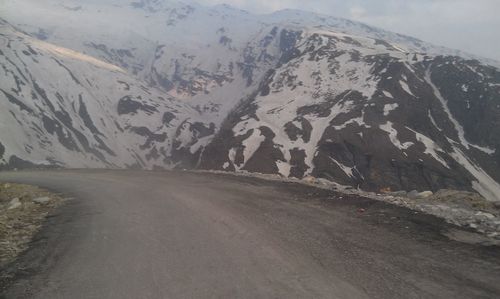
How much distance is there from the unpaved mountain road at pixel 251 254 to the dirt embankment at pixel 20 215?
458 mm

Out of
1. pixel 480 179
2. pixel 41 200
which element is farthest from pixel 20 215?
pixel 480 179

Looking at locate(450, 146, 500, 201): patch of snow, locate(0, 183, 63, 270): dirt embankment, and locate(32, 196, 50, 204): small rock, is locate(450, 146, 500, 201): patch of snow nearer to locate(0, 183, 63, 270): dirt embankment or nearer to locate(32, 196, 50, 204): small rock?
locate(0, 183, 63, 270): dirt embankment

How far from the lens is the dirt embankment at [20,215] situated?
11788mm

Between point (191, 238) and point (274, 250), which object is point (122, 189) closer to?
point (191, 238)

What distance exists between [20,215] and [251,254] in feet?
32.7

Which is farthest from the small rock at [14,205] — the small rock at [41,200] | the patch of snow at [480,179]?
the patch of snow at [480,179]

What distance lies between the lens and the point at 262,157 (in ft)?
536

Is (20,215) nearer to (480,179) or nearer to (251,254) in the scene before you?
(251,254)

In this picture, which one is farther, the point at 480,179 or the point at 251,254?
the point at 480,179

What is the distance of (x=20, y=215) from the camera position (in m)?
16.2

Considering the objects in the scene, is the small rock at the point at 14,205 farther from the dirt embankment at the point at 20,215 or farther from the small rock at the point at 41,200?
the small rock at the point at 41,200

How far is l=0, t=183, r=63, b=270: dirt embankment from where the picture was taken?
1179 centimetres

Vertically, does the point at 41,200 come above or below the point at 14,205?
below

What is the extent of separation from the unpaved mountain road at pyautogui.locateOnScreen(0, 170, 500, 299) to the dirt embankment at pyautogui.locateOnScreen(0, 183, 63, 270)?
458 mm
